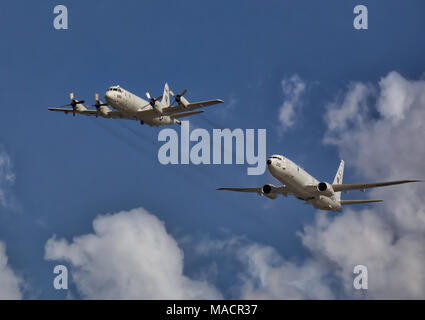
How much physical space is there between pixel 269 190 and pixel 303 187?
24.8 feet

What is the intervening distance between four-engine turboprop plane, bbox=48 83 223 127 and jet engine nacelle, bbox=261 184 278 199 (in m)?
14.6

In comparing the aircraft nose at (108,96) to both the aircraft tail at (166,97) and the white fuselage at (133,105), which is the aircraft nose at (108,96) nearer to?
the white fuselage at (133,105)

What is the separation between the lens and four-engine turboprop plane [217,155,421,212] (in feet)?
360

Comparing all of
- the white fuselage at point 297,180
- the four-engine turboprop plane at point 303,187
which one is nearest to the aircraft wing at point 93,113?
the four-engine turboprop plane at point 303,187

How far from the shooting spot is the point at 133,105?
124 meters

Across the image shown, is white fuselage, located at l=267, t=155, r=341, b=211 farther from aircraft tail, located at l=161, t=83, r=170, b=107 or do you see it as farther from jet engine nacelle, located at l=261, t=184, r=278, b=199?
aircraft tail, located at l=161, t=83, r=170, b=107

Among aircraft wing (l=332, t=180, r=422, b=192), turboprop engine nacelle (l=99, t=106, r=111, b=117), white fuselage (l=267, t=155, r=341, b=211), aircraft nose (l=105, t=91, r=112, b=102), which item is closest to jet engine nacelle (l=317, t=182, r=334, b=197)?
white fuselage (l=267, t=155, r=341, b=211)

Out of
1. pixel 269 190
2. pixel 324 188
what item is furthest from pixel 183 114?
pixel 324 188

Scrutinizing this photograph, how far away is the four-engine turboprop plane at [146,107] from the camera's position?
403 feet
